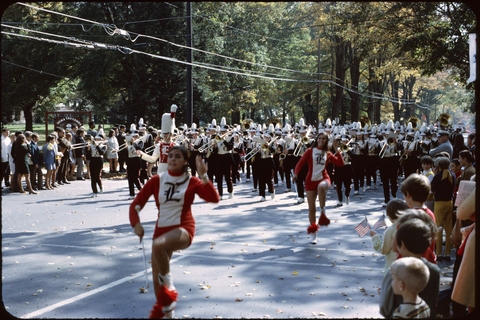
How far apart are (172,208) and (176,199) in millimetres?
116

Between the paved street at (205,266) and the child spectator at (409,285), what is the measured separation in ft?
8.45

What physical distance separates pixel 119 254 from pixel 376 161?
40.5ft

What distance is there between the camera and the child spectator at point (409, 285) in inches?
164

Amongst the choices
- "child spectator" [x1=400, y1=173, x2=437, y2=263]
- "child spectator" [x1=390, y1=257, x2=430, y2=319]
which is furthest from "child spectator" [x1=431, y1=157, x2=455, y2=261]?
"child spectator" [x1=390, y1=257, x2=430, y2=319]

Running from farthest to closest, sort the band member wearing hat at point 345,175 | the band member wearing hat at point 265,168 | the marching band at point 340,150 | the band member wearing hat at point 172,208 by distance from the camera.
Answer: the band member wearing hat at point 265,168 → the marching band at point 340,150 → the band member wearing hat at point 345,175 → the band member wearing hat at point 172,208

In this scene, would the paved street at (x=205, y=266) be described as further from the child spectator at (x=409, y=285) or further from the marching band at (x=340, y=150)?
the child spectator at (x=409, y=285)

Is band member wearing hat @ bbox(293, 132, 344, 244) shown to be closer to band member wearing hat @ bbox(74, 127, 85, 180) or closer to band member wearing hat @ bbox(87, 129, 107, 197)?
band member wearing hat @ bbox(87, 129, 107, 197)

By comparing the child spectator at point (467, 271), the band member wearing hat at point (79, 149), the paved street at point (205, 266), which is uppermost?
the band member wearing hat at point (79, 149)

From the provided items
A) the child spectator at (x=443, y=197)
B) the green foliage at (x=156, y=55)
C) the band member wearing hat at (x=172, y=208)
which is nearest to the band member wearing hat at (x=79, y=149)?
the green foliage at (x=156, y=55)

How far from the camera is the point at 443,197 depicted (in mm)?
9562

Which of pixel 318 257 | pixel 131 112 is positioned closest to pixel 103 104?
pixel 131 112

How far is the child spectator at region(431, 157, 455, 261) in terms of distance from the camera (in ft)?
30.9

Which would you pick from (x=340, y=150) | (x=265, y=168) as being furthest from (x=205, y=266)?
(x=340, y=150)

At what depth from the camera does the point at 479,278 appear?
14.7 feet
